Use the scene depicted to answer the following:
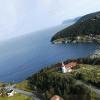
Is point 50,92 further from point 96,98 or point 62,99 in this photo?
point 96,98

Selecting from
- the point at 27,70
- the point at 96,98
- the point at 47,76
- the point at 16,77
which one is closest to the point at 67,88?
the point at 96,98

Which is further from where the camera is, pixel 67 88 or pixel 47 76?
pixel 47 76

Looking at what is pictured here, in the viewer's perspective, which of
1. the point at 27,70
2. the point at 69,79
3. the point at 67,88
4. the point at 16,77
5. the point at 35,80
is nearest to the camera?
the point at 67,88

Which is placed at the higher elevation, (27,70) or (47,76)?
(47,76)

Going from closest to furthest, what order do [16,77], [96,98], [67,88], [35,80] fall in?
1. [96,98]
2. [67,88]
3. [35,80]
4. [16,77]

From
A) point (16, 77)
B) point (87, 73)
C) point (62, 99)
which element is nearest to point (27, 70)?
point (16, 77)

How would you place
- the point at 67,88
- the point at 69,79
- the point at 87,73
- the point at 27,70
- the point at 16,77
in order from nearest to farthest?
1. the point at 67,88
2. the point at 69,79
3. the point at 87,73
4. the point at 16,77
5. the point at 27,70

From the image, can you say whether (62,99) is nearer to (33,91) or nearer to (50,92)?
(50,92)

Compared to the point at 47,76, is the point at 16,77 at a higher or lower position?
lower

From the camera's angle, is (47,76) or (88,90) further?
(47,76)
